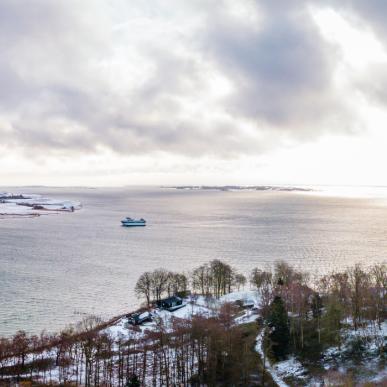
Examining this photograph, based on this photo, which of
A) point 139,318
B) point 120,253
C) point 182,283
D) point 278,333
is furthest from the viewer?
point 120,253

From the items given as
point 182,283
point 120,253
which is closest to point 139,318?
point 182,283

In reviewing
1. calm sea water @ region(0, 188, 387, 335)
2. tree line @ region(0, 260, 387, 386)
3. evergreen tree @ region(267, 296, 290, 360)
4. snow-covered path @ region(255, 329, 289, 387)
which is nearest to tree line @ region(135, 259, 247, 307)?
calm sea water @ region(0, 188, 387, 335)

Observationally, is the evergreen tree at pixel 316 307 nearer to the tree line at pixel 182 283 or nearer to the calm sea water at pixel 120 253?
the tree line at pixel 182 283

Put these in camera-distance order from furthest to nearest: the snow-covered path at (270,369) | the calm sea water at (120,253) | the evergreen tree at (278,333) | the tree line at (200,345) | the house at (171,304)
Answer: the calm sea water at (120,253), the house at (171,304), the evergreen tree at (278,333), the tree line at (200,345), the snow-covered path at (270,369)

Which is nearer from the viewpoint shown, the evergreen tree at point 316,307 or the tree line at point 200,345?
the tree line at point 200,345

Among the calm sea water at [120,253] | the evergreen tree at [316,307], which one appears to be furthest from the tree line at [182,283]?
the evergreen tree at [316,307]

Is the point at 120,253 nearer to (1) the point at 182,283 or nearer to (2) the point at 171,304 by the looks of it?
(1) the point at 182,283

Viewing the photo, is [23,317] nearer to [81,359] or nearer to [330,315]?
[81,359]

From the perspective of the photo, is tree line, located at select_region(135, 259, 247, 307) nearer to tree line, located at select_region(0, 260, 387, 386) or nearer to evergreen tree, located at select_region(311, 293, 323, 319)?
tree line, located at select_region(0, 260, 387, 386)
